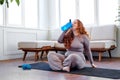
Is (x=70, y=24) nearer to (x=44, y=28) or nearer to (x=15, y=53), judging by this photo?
(x=15, y=53)

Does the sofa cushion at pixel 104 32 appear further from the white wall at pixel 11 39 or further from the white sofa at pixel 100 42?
the white wall at pixel 11 39

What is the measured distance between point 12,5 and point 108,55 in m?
2.97

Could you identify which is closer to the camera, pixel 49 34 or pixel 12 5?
pixel 12 5

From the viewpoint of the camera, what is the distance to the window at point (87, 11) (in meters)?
5.71

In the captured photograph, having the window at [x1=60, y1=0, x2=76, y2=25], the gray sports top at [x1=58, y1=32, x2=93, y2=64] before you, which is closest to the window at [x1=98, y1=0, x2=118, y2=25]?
the window at [x1=60, y1=0, x2=76, y2=25]

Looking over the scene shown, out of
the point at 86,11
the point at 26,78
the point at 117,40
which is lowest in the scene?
the point at 26,78

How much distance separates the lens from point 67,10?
20.6 ft

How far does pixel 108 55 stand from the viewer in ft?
17.6

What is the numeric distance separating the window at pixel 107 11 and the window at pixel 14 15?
2.29 meters

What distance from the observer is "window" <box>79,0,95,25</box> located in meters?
5.71

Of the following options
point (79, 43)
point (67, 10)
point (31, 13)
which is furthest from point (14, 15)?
point (79, 43)

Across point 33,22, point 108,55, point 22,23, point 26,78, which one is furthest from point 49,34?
point 26,78

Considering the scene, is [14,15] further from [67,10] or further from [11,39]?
[67,10]

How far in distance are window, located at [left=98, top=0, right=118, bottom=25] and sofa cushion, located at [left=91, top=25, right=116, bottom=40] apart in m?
0.33
